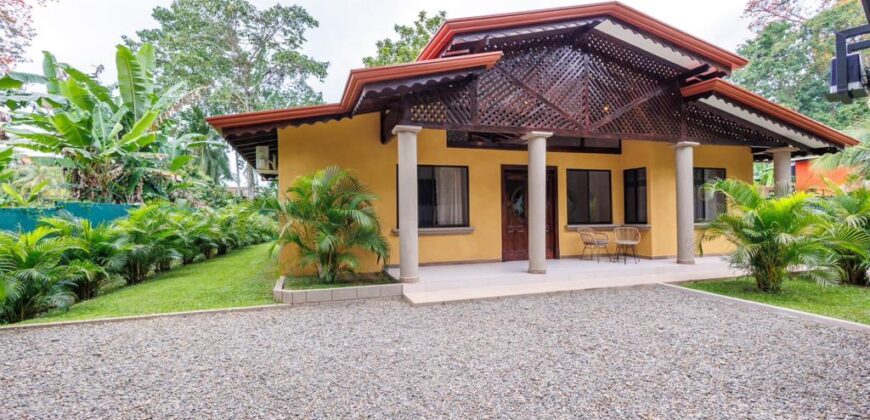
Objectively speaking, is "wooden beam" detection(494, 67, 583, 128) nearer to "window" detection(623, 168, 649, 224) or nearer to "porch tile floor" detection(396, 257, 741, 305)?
"porch tile floor" detection(396, 257, 741, 305)

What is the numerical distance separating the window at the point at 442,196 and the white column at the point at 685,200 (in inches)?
188

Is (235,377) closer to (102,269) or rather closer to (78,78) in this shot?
(102,269)

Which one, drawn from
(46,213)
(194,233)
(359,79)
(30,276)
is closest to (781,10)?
(359,79)

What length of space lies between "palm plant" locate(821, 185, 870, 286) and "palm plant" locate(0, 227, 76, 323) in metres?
12.5

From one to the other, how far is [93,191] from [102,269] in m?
4.58

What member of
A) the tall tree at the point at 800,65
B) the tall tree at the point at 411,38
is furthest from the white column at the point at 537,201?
the tall tree at the point at 800,65

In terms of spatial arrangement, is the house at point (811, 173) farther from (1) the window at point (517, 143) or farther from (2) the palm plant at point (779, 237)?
(2) the palm plant at point (779, 237)

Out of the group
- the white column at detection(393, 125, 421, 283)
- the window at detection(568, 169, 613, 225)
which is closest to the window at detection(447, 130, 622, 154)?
the window at detection(568, 169, 613, 225)

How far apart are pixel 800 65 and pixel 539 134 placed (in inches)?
1014

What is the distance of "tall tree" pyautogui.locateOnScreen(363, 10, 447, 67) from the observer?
67.2ft

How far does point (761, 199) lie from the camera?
6543mm

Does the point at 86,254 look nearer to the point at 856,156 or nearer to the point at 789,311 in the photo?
the point at 789,311

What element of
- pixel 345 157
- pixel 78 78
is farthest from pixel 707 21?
pixel 78 78

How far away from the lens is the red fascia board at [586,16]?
6817mm
